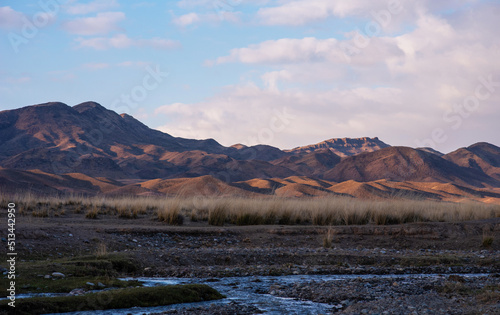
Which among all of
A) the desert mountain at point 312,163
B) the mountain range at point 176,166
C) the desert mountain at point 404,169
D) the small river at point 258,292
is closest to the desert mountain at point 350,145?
the mountain range at point 176,166

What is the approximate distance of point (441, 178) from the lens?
77.1 m

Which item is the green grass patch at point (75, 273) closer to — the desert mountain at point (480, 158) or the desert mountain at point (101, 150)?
the desert mountain at point (101, 150)

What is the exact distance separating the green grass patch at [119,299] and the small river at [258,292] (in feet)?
0.46

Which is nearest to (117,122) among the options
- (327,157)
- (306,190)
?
(327,157)

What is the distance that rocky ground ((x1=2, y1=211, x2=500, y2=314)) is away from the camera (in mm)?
7930

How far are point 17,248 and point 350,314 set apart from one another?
27.0 feet

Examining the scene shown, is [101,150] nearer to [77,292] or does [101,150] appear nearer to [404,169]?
[404,169]

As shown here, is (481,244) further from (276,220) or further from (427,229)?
(276,220)

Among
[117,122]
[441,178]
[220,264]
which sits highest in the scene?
[117,122]

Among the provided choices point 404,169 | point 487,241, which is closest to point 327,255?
point 487,241

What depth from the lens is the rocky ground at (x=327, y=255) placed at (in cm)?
793

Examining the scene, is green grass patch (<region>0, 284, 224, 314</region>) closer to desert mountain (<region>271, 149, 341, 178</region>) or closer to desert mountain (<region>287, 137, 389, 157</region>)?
desert mountain (<region>271, 149, 341, 178</region>)

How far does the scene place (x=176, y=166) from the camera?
89438mm

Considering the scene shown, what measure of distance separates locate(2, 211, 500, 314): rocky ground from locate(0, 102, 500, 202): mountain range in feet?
116
